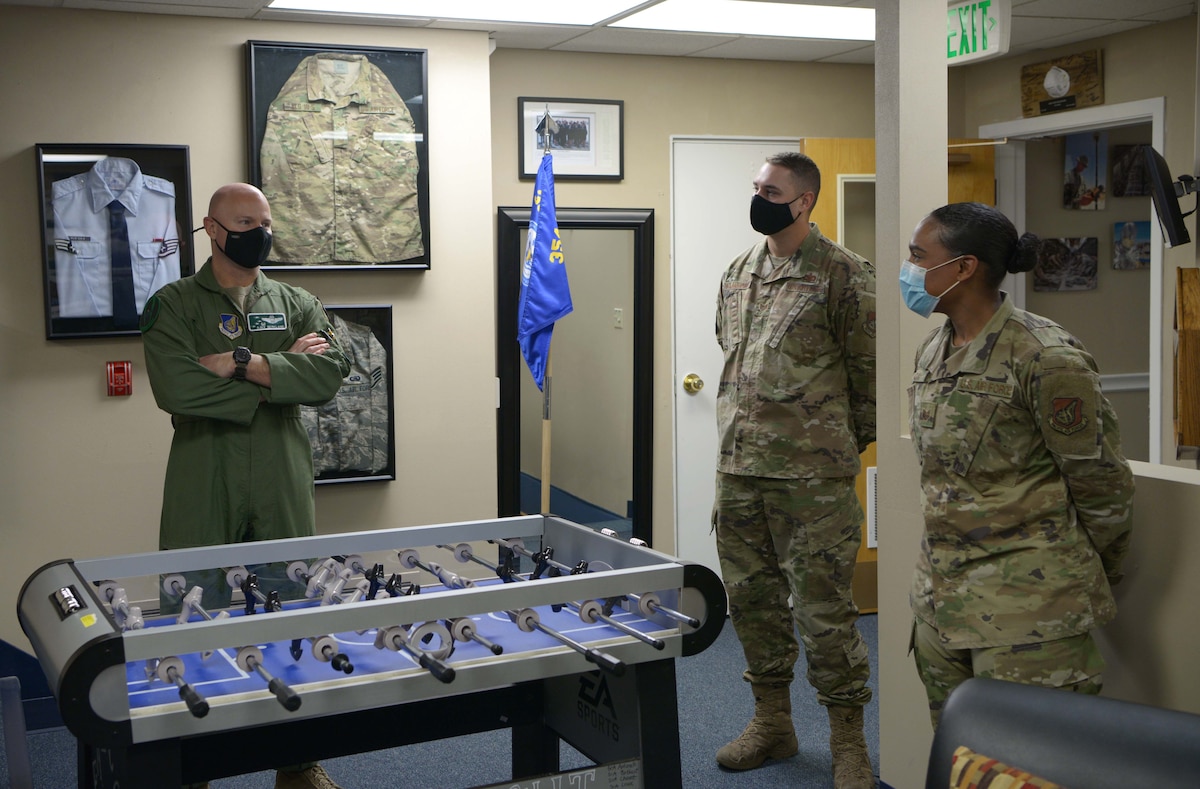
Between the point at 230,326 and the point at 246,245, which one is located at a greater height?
the point at 246,245

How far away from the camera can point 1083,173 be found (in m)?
5.25

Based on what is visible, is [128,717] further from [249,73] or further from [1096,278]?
[1096,278]

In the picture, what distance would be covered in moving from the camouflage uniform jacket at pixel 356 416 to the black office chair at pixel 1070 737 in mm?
2763

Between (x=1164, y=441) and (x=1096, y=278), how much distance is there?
1.14 m

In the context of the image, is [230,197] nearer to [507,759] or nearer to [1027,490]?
[507,759]

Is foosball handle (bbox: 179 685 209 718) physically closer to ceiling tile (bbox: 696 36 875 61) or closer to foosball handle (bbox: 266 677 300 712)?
foosball handle (bbox: 266 677 300 712)

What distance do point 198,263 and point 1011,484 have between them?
2.86m

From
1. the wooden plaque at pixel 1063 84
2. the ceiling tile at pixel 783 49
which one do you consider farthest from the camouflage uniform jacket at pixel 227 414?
the wooden plaque at pixel 1063 84

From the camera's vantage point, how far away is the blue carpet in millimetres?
3299

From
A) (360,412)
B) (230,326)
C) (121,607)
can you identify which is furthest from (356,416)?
(121,607)

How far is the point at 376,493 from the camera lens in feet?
13.8

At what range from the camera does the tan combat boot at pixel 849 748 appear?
3.14 m

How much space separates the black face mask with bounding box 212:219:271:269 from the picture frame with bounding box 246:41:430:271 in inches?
31.4

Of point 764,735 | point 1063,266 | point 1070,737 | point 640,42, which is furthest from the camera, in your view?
point 1063,266
